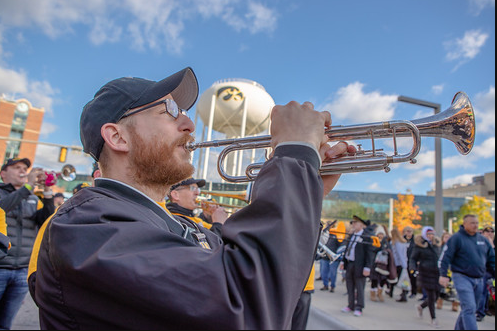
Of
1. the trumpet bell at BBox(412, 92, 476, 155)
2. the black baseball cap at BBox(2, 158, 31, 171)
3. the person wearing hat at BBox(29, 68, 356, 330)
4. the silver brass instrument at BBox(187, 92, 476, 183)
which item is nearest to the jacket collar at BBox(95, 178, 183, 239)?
the person wearing hat at BBox(29, 68, 356, 330)

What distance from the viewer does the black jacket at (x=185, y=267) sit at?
86 centimetres

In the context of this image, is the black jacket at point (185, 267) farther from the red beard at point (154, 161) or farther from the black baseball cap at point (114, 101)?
the black baseball cap at point (114, 101)

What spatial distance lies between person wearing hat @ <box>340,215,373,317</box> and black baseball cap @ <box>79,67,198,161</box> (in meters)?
6.63

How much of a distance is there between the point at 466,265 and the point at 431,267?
1.64 m

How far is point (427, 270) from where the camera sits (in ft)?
24.5

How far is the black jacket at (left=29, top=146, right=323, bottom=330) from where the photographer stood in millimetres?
858

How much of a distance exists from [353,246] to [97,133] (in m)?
8.01

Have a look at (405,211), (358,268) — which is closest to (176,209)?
(358,268)

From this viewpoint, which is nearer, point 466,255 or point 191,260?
point 191,260

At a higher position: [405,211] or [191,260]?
[405,211]

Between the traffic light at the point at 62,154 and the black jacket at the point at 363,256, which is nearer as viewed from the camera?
the black jacket at the point at 363,256

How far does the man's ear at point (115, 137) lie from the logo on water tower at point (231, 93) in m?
22.7

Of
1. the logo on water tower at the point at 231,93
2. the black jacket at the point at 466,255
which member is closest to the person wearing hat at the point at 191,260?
the black jacket at the point at 466,255

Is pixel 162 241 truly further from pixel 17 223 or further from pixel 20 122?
pixel 20 122
